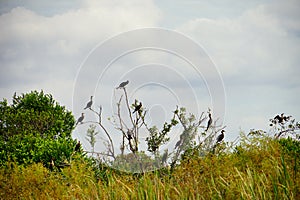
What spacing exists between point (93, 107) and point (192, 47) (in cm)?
194

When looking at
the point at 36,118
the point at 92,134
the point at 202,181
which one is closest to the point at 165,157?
the point at 92,134

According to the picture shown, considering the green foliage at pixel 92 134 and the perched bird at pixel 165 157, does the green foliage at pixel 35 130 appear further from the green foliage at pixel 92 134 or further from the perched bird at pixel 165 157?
the perched bird at pixel 165 157

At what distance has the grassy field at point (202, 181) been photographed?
5.24 meters

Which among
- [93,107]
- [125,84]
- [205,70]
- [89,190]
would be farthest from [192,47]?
[89,190]

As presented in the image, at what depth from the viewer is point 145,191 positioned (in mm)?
5566

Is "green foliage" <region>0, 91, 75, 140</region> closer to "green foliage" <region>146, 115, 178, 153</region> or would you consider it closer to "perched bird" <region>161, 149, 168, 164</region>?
"green foliage" <region>146, 115, 178, 153</region>

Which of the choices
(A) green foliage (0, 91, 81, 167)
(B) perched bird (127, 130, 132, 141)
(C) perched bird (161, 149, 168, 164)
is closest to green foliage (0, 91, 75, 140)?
(A) green foliage (0, 91, 81, 167)

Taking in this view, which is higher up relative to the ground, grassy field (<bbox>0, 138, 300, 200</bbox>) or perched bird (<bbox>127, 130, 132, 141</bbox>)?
perched bird (<bbox>127, 130, 132, 141</bbox>)

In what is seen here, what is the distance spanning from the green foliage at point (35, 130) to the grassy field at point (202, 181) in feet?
3.94

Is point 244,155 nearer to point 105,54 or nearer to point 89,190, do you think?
point 89,190

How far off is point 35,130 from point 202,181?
610 cm

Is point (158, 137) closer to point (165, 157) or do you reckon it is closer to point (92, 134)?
point (165, 157)

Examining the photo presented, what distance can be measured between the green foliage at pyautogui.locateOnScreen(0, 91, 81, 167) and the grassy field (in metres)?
1.20

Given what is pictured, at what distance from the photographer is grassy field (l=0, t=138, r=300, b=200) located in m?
5.24
